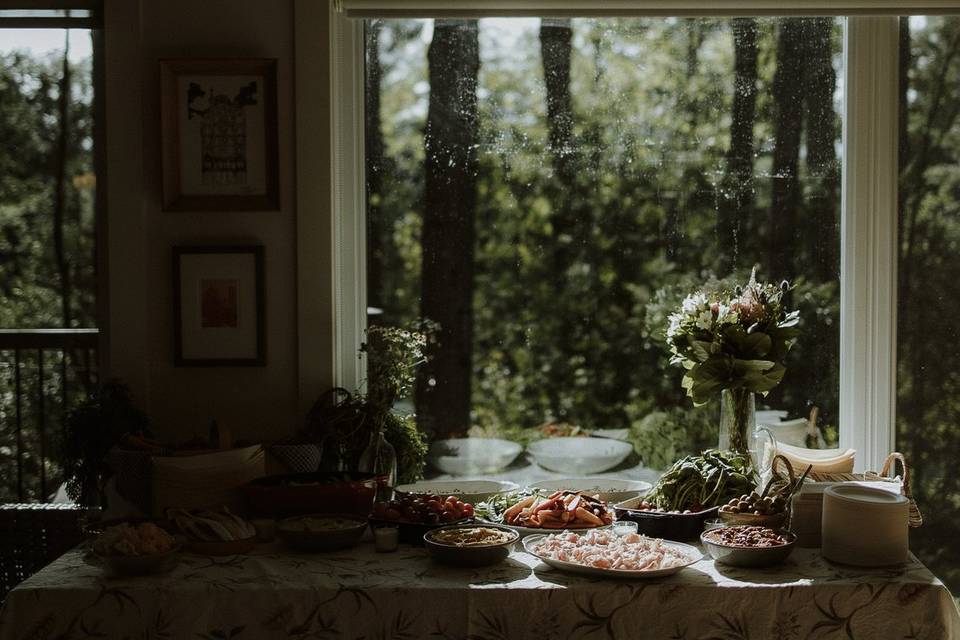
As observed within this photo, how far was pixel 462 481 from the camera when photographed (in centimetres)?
302

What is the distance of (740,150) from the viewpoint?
3.12m

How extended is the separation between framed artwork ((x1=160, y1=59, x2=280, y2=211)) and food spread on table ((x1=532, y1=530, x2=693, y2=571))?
1.41 metres

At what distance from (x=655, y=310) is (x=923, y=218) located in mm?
931

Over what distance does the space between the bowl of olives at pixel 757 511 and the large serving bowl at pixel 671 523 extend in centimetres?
8

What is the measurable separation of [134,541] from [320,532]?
445mm

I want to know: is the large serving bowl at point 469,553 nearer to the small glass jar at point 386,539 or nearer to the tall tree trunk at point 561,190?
the small glass jar at point 386,539

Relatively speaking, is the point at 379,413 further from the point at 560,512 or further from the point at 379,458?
the point at 560,512

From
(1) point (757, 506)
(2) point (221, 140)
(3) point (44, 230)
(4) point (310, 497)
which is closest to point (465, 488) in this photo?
(4) point (310, 497)

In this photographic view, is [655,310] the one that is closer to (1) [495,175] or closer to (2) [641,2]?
(1) [495,175]

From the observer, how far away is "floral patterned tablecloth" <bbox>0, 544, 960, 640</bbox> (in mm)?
2137

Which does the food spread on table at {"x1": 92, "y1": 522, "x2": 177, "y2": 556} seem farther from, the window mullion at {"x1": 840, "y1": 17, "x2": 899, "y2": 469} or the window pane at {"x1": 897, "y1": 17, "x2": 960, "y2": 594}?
the window pane at {"x1": 897, "y1": 17, "x2": 960, "y2": 594}

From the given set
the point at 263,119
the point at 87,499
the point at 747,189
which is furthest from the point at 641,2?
the point at 87,499

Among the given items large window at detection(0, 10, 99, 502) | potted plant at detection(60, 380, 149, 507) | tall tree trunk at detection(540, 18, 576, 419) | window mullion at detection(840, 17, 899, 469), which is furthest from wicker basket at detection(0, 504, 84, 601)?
window mullion at detection(840, 17, 899, 469)

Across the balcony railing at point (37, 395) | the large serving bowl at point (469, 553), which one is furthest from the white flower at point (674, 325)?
the balcony railing at point (37, 395)
